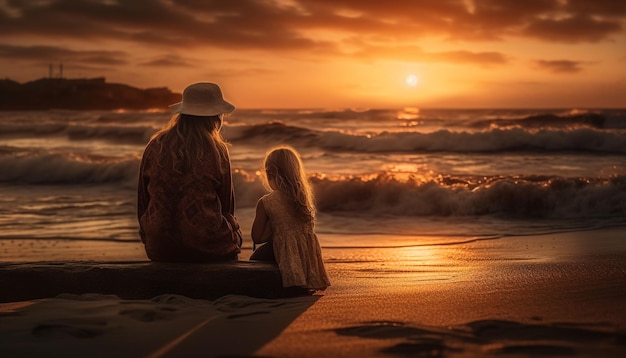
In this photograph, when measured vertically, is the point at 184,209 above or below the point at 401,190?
above

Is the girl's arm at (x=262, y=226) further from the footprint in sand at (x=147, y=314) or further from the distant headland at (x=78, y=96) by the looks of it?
the distant headland at (x=78, y=96)

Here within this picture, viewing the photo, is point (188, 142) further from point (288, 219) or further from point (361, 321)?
point (361, 321)

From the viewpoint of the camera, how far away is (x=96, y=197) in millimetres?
13859

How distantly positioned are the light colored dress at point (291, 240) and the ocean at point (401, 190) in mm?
3206

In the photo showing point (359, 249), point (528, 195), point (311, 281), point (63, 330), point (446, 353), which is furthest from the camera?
point (528, 195)

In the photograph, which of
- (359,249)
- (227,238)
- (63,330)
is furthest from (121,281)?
(359,249)

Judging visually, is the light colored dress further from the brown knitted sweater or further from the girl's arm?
the brown knitted sweater

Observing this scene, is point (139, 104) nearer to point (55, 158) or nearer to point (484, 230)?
point (55, 158)

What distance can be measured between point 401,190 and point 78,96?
7296cm

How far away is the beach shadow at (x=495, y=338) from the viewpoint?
9.73 feet

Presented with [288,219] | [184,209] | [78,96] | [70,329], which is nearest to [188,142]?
[184,209]

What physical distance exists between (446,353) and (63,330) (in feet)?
5.75

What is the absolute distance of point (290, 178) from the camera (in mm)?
4816

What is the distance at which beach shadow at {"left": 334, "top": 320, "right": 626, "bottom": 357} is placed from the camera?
9.73 feet
